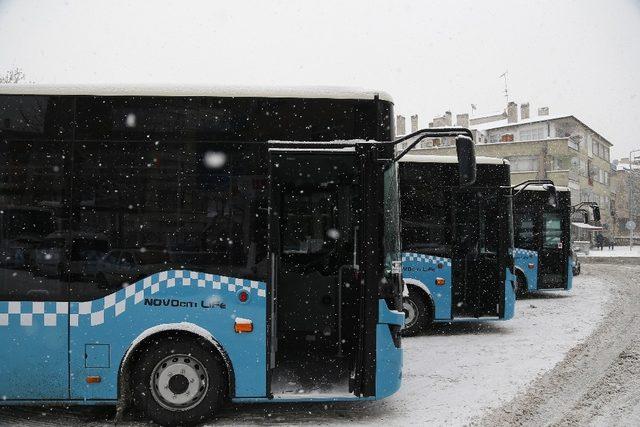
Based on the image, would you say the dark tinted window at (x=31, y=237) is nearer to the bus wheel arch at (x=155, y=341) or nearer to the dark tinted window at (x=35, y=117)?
the dark tinted window at (x=35, y=117)

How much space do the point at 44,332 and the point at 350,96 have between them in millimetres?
3729

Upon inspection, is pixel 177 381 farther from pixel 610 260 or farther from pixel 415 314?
pixel 610 260

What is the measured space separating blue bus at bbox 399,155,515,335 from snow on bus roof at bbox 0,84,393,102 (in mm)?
4814

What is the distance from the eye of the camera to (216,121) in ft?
17.8

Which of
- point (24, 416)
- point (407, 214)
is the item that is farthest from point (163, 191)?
point (407, 214)

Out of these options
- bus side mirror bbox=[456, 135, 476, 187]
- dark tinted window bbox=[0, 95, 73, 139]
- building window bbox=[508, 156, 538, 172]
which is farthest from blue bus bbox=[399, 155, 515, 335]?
building window bbox=[508, 156, 538, 172]

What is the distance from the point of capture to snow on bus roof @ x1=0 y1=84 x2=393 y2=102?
5363 mm

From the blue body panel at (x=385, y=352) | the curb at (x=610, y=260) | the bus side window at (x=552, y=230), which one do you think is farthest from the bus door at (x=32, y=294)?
the curb at (x=610, y=260)

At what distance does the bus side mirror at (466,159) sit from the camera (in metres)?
4.84

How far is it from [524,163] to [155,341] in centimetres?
5213

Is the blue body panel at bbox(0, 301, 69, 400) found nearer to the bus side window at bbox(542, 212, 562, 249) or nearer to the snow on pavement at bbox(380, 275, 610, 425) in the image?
the snow on pavement at bbox(380, 275, 610, 425)

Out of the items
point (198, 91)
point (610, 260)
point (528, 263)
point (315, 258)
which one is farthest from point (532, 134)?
point (198, 91)

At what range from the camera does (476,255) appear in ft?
34.5

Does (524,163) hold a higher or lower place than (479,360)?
higher
